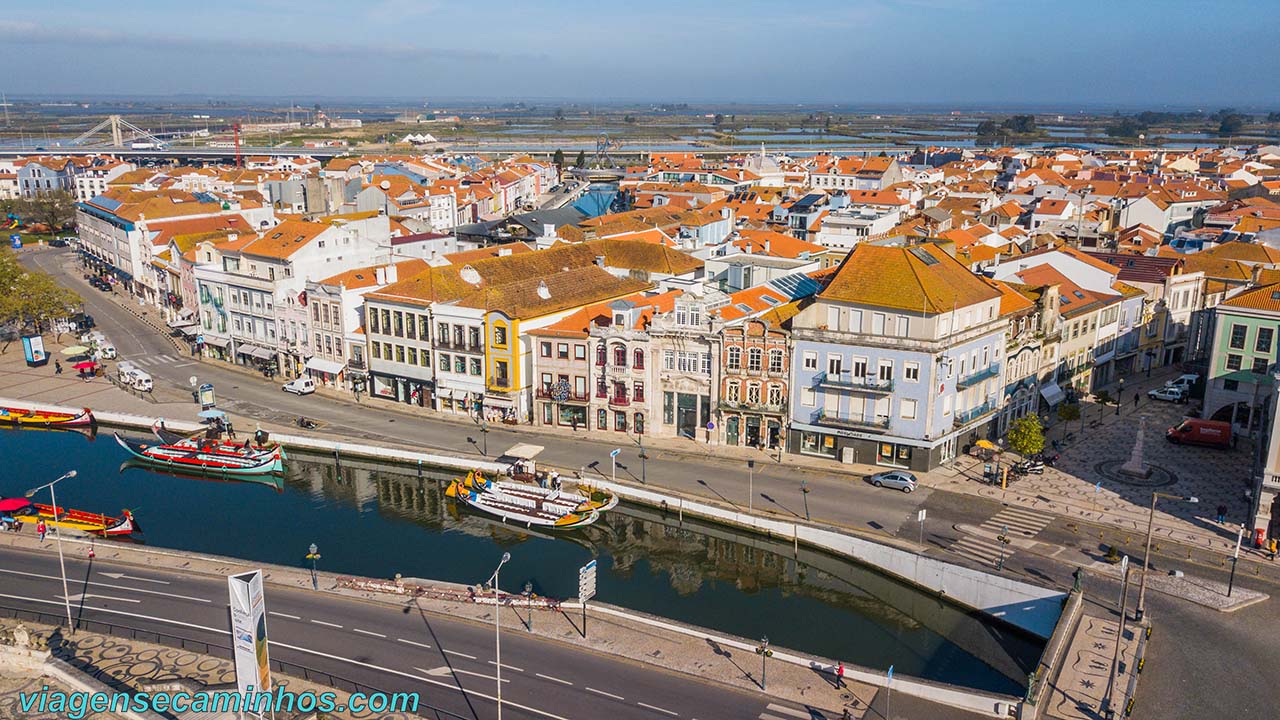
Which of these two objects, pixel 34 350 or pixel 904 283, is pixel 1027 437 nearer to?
pixel 904 283

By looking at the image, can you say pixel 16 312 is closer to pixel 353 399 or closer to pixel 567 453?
Result: pixel 353 399

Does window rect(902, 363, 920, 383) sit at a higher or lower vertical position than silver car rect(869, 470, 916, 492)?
higher

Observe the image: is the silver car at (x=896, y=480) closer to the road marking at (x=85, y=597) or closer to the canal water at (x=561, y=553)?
the canal water at (x=561, y=553)

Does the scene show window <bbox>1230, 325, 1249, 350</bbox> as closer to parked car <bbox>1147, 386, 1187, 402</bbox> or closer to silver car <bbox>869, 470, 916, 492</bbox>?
parked car <bbox>1147, 386, 1187, 402</bbox>

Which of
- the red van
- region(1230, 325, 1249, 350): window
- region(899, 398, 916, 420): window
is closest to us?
A: region(899, 398, 916, 420): window

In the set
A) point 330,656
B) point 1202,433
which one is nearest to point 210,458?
point 330,656

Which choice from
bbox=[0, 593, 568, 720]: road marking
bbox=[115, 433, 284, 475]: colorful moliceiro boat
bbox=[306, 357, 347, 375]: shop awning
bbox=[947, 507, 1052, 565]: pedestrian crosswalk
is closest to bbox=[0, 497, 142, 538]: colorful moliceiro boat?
bbox=[0, 593, 568, 720]: road marking
